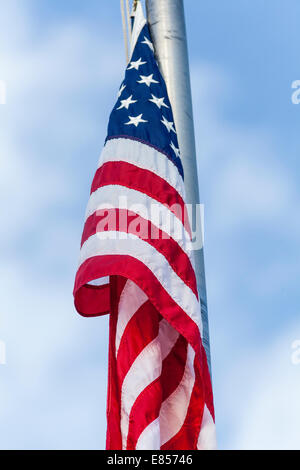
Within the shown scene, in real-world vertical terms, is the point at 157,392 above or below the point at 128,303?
below

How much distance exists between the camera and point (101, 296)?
788 centimetres

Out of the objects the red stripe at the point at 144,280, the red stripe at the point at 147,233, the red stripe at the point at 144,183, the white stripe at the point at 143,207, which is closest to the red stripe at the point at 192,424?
the red stripe at the point at 144,280

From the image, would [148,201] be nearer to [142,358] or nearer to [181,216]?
[181,216]

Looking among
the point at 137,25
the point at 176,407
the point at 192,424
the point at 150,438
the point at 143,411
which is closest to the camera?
the point at 150,438

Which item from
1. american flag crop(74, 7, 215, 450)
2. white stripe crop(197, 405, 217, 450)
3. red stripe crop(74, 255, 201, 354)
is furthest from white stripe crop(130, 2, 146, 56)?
white stripe crop(197, 405, 217, 450)

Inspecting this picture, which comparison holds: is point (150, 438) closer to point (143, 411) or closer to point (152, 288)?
point (143, 411)

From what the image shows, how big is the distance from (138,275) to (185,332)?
58cm

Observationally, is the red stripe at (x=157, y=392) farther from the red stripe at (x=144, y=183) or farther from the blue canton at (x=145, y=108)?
the blue canton at (x=145, y=108)

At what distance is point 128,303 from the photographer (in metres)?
7.36

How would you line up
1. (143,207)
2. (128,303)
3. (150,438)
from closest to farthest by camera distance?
(150,438) < (128,303) < (143,207)

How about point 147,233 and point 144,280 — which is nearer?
point 144,280

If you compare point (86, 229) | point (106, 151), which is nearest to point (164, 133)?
point (106, 151)

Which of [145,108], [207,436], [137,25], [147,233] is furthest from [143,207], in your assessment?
[137,25]

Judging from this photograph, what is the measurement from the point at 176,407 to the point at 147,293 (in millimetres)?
946
